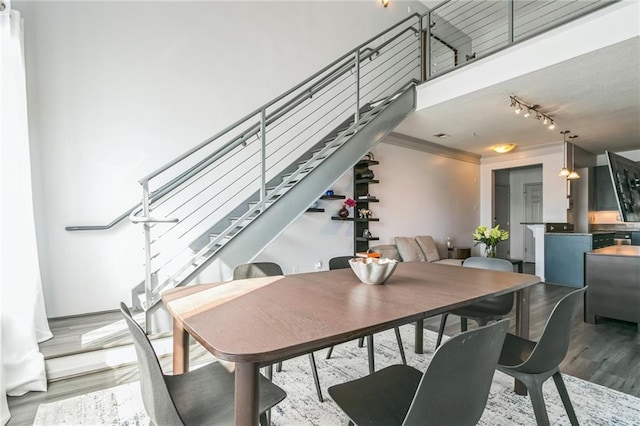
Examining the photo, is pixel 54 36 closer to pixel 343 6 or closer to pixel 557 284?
pixel 343 6

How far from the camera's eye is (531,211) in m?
8.12

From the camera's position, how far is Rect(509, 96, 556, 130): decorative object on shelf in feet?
12.7

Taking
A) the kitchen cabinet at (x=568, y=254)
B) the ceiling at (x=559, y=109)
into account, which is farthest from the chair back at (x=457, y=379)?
the kitchen cabinet at (x=568, y=254)

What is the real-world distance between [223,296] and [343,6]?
17.2ft

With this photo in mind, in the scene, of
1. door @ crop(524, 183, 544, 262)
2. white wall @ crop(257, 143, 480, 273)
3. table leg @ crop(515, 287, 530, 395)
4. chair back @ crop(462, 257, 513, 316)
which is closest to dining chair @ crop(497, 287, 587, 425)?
table leg @ crop(515, 287, 530, 395)

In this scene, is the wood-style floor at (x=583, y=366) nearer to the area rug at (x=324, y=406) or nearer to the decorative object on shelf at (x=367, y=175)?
the area rug at (x=324, y=406)

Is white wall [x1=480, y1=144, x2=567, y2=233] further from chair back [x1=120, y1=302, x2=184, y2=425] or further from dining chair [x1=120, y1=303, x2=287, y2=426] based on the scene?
chair back [x1=120, y1=302, x2=184, y2=425]

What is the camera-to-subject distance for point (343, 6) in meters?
5.07

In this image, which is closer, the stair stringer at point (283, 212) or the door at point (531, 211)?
the stair stringer at point (283, 212)

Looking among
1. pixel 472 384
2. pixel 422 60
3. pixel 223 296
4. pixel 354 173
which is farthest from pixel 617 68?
pixel 223 296

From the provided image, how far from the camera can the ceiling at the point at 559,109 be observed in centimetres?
305

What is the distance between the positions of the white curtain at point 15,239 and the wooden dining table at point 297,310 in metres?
1.36

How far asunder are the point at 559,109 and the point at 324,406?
4.67 m

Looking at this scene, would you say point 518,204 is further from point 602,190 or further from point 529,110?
point 529,110
